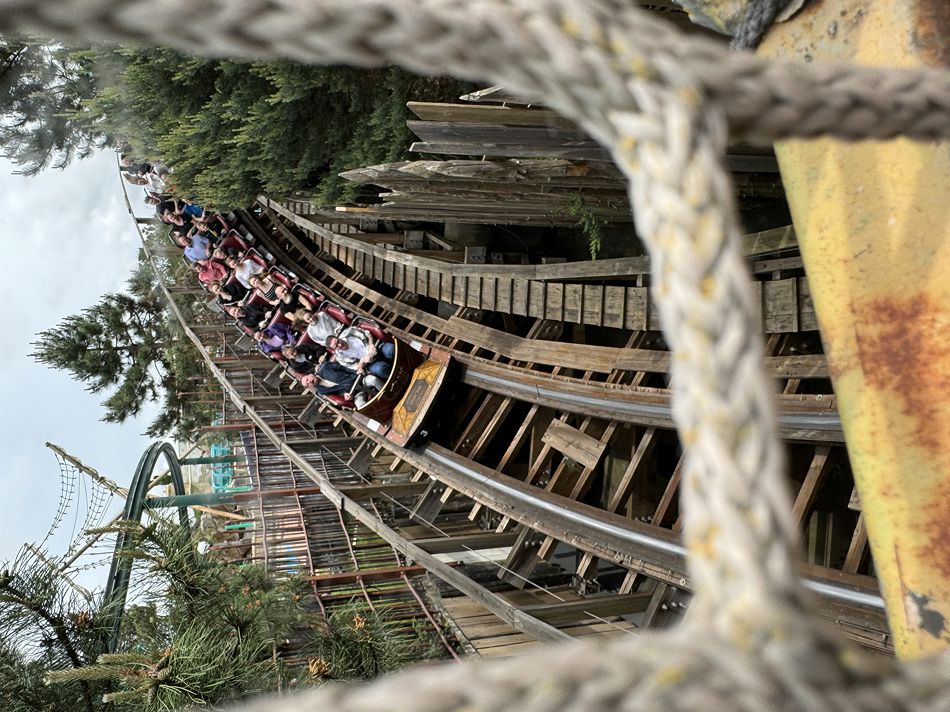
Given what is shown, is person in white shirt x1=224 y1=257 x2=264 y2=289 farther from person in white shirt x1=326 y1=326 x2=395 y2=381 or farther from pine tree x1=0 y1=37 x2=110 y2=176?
person in white shirt x1=326 y1=326 x2=395 y2=381

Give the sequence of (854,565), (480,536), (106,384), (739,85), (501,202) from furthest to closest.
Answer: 1. (106,384)
2. (480,536)
3. (501,202)
4. (854,565)
5. (739,85)

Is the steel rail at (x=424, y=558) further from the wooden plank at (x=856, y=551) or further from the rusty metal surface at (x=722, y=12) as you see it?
the rusty metal surface at (x=722, y=12)

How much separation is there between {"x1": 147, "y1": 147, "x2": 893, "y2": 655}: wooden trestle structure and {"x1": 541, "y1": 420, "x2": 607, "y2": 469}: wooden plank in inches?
0.6

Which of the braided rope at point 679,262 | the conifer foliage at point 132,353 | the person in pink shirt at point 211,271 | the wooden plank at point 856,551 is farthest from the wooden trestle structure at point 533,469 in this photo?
the conifer foliage at point 132,353

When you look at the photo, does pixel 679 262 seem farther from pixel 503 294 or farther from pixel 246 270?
pixel 246 270

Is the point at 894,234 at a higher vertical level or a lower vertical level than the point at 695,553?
higher

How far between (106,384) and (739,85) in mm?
16108

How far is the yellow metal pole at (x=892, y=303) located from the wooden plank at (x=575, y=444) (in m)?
3.98

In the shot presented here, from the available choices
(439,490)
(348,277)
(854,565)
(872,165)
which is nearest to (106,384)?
(348,277)

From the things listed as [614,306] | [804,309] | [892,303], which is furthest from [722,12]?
[614,306]

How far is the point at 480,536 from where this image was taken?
259 inches

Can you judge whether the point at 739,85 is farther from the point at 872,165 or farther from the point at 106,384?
the point at 106,384

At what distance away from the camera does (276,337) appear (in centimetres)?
849

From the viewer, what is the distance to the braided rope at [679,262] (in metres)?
0.67
